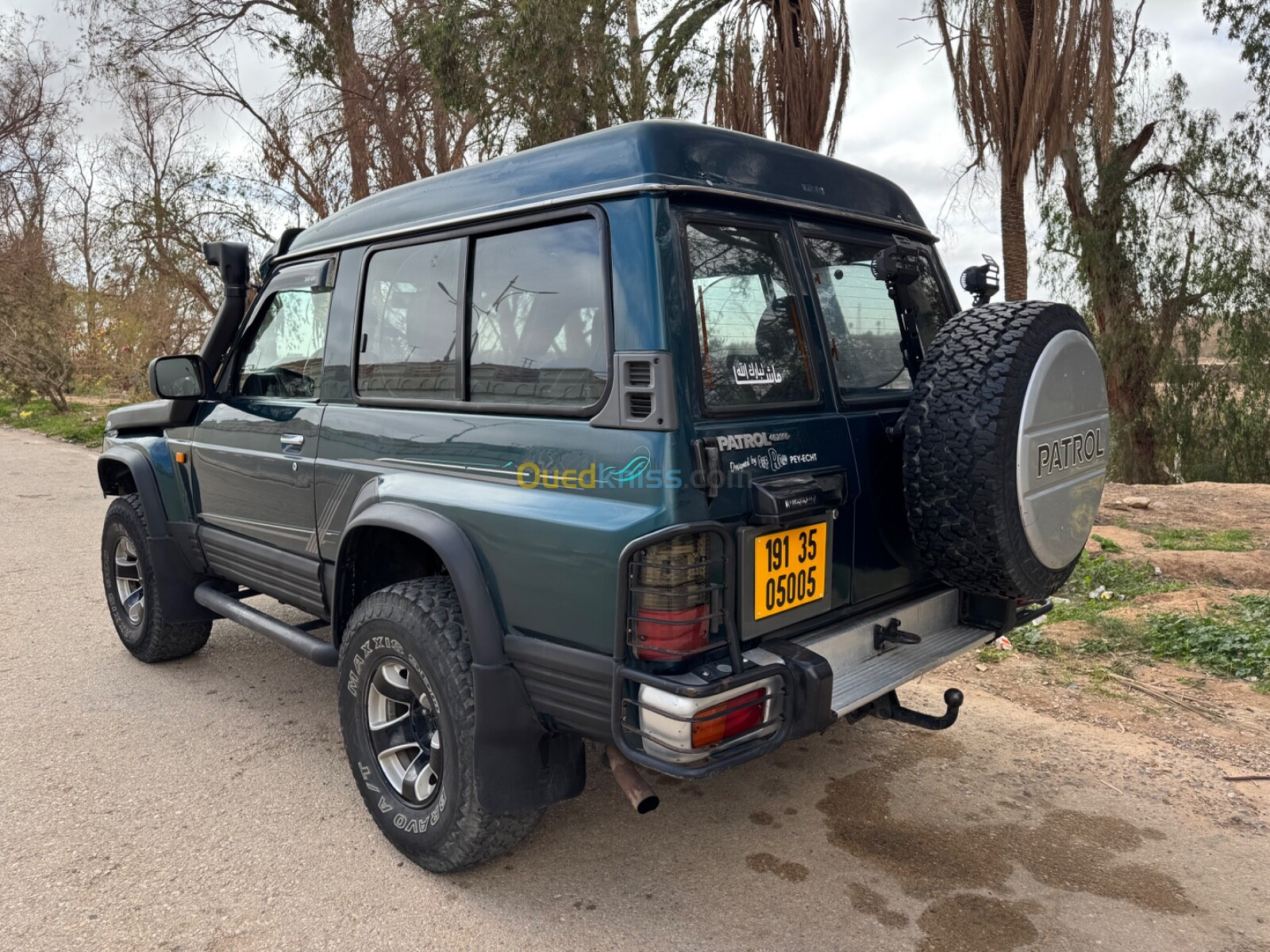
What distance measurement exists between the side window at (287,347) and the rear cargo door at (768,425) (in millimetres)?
1696

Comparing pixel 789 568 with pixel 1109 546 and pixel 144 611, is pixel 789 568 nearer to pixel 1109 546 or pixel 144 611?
pixel 144 611

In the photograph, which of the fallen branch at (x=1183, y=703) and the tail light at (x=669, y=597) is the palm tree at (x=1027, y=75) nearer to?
the fallen branch at (x=1183, y=703)

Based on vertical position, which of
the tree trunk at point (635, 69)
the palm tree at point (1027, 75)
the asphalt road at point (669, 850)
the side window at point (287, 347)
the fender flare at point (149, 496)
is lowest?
the asphalt road at point (669, 850)

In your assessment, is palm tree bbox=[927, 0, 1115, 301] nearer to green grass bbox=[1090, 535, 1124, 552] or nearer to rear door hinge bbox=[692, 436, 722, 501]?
green grass bbox=[1090, 535, 1124, 552]

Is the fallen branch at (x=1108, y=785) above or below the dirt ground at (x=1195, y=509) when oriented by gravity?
above

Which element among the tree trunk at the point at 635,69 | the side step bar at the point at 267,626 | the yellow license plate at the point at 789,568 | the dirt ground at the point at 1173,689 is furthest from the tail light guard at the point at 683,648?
the tree trunk at the point at 635,69

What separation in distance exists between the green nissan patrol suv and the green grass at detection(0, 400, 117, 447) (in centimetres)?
1304

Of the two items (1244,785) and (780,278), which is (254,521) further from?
(1244,785)

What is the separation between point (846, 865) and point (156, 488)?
11.7 feet

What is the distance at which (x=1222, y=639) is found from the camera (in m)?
4.52

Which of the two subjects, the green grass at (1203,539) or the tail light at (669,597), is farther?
the green grass at (1203,539)

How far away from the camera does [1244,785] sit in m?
3.30

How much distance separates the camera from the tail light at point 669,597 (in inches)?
86.5

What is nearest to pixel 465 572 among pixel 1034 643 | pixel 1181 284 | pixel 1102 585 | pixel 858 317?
pixel 858 317
